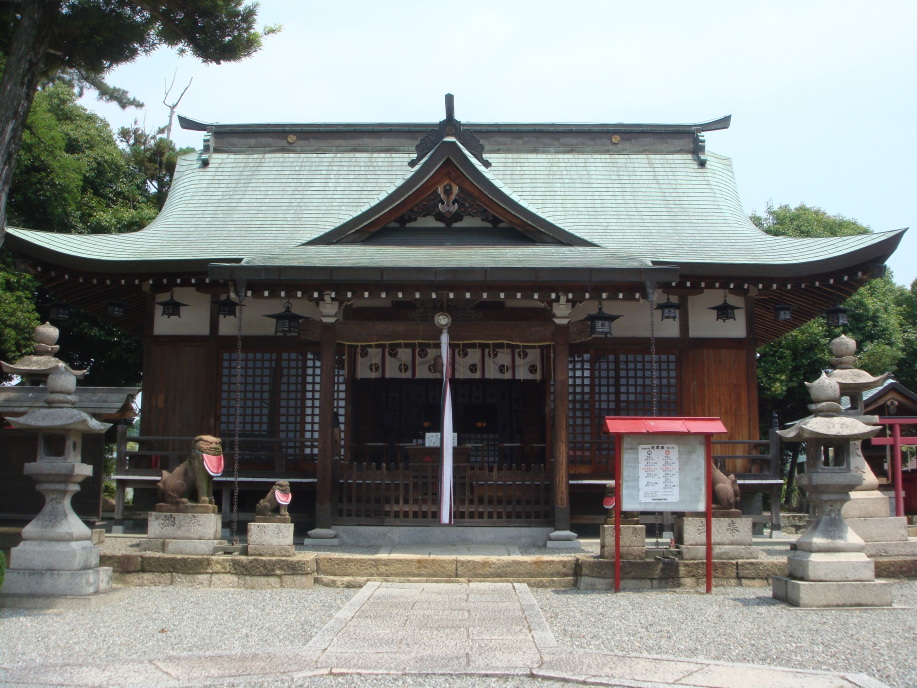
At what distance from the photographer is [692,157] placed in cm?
1694

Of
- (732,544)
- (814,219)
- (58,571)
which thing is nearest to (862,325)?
(814,219)

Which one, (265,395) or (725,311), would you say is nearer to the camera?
(725,311)

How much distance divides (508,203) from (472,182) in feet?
2.06

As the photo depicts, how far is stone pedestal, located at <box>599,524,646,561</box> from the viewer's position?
29.8 feet

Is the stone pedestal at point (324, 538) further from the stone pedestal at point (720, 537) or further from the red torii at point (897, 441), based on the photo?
the red torii at point (897, 441)

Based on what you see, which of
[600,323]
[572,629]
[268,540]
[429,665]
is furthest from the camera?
[600,323]

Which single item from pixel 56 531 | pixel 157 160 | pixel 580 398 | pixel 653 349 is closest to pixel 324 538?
pixel 56 531

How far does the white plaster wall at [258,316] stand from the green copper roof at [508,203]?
88 cm

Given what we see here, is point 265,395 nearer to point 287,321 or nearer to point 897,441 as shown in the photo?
point 287,321

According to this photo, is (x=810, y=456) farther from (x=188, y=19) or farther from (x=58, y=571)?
(x=188, y=19)

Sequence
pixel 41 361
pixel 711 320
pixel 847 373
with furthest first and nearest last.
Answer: pixel 711 320
pixel 41 361
pixel 847 373

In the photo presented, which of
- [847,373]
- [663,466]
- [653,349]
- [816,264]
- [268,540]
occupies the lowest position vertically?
[268,540]

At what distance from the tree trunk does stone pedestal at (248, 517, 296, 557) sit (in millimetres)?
6016

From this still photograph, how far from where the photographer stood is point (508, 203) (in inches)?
480
